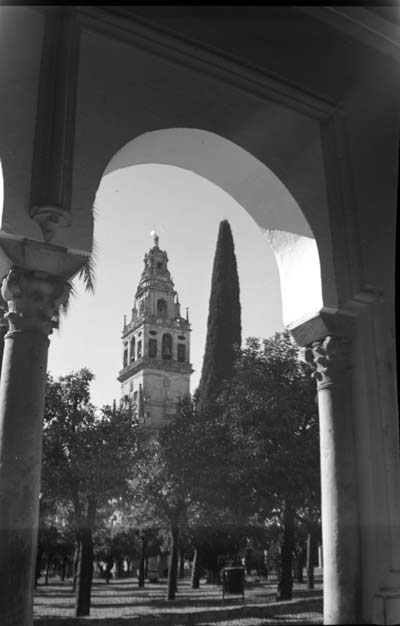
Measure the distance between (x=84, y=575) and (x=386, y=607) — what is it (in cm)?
904

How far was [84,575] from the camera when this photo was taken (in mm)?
11820

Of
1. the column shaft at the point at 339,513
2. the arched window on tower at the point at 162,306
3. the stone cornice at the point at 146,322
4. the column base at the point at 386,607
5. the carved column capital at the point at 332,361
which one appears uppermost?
the arched window on tower at the point at 162,306

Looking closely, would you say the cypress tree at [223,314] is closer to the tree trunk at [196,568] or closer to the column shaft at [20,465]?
the tree trunk at [196,568]

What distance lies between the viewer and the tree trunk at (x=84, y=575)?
10.9 metres

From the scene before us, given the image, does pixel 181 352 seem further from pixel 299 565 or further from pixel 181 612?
pixel 181 612

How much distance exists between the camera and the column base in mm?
3848

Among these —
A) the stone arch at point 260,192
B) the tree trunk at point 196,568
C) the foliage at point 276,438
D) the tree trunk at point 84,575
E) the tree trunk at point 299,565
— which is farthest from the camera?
the tree trunk at point 299,565

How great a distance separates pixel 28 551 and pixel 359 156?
3575 millimetres

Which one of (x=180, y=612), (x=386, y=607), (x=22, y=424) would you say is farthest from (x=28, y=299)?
(x=180, y=612)

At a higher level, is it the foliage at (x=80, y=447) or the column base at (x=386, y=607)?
the foliage at (x=80, y=447)

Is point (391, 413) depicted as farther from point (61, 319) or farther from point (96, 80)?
point (61, 319)

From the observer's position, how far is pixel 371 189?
498 centimetres

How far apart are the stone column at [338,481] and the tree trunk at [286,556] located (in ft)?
29.3

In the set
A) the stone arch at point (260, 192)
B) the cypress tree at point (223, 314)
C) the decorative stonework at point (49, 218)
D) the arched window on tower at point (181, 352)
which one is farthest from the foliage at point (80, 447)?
the arched window on tower at point (181, 352)
